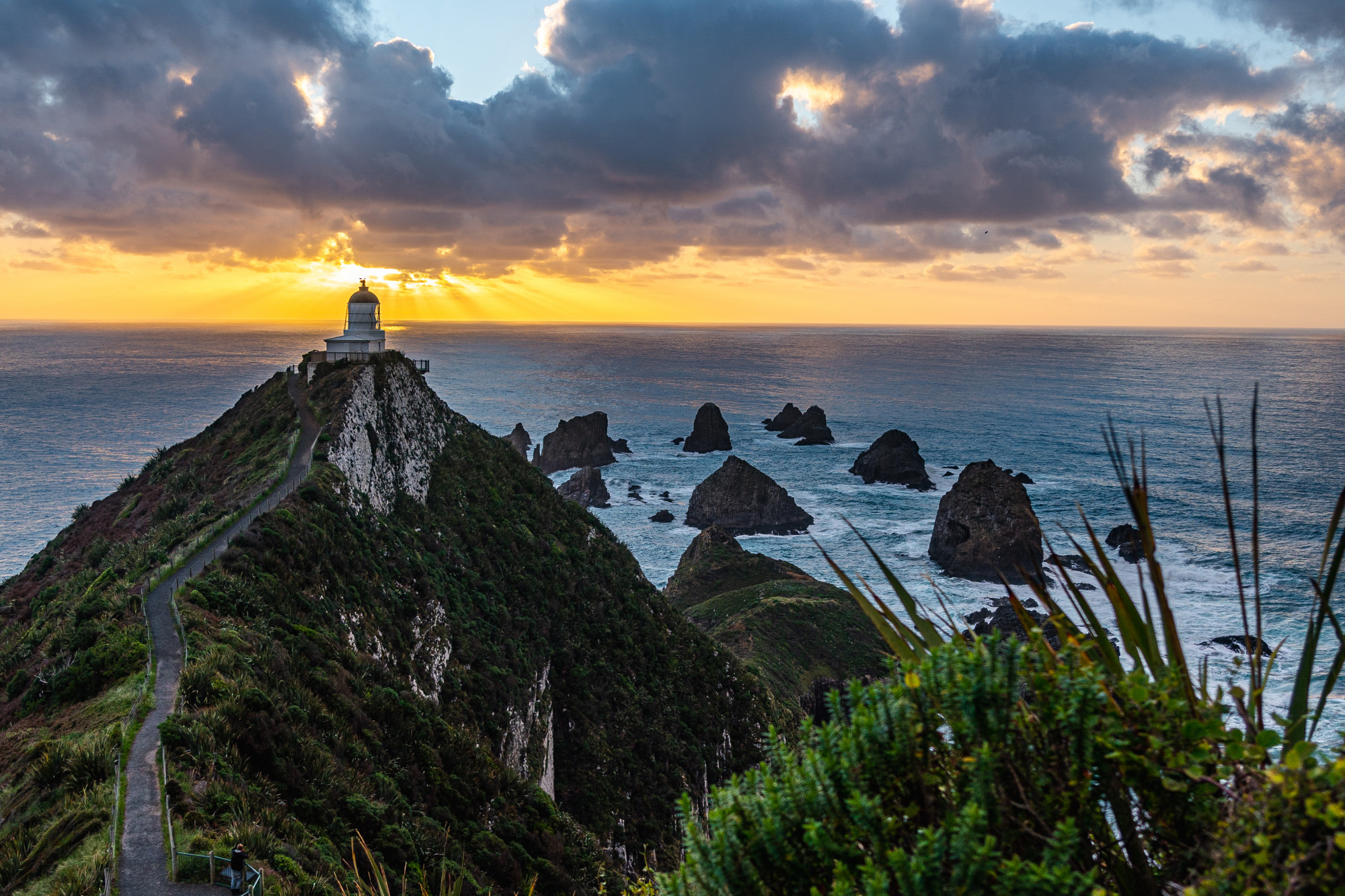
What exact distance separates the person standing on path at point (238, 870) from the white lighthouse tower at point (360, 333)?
3891 centimetres

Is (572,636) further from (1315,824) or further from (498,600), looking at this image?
(1315,824)

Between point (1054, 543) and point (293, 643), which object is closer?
point (293, 643)

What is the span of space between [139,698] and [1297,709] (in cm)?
1671

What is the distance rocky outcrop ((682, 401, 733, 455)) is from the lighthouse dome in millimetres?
69136

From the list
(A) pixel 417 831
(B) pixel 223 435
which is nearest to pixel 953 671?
(A) pixel 417 831

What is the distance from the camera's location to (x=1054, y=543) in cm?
7088

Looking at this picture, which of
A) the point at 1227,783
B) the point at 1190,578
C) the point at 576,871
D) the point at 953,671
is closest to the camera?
the point at 1227,783

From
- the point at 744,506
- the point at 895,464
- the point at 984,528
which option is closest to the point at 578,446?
the point at 744,506

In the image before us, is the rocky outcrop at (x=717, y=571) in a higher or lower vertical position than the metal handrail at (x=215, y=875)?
lower

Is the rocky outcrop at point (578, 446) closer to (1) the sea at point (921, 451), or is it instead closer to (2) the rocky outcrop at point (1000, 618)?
(1) the sea at point (921, 451)

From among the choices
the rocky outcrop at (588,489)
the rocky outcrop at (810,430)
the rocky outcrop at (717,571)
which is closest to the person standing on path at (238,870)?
the rocky outcrop at (717,571)

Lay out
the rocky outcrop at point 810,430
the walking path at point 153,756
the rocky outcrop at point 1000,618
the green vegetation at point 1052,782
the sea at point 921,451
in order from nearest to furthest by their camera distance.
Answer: the green vegetation at point 1052,782 < the walking path at point 153,756 < the rocky outcrop at point 1000,618 < the sea at point 921,451 < the rocky outcrop at point 810,430

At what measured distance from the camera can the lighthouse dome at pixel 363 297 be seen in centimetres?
4625

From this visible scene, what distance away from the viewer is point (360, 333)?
151 ft
